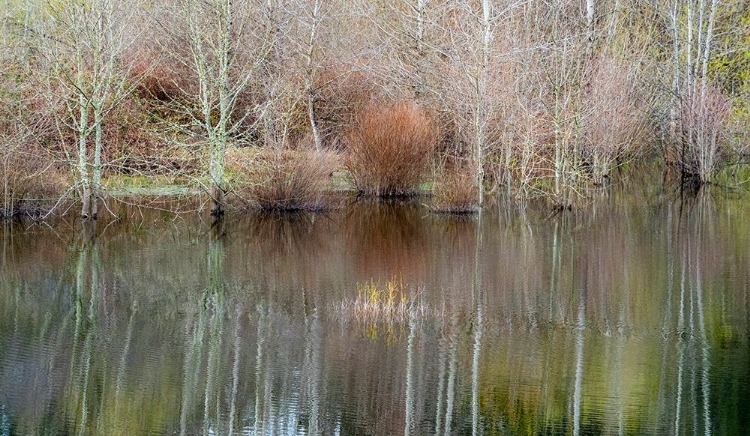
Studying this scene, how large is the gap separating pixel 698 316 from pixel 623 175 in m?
20.6

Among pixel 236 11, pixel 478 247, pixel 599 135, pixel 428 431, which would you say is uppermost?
pixel 236 11

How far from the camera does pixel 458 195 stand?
69.9 feet

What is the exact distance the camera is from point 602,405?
8.73 metres

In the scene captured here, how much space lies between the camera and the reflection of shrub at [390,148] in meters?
23.5

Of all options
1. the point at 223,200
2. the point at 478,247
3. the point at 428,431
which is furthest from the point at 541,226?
the point at 428,431

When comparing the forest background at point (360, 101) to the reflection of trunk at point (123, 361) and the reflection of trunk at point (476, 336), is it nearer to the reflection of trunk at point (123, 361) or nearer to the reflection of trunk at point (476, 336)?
the reflection of trunk at point (476, 336)

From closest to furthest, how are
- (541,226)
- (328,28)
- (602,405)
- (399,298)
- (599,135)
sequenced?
1. (602,405)
2. (399,298)
3. (541,226)
4. (599,135)
5. (328,28)

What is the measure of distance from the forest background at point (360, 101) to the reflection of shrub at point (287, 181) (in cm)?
4

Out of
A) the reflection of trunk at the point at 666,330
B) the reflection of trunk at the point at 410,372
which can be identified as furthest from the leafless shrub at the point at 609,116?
the reflection of trunk at the point at 410,372

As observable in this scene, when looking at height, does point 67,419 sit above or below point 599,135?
below

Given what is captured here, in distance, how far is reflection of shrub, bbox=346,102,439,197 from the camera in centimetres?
2352

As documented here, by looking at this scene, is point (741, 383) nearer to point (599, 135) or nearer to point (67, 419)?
point (67, 419)

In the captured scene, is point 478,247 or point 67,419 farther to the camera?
point 478,247

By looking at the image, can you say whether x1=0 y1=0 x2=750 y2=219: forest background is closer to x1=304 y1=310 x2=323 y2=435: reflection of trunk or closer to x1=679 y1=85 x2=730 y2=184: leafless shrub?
x1=679 y1=85 x2=730 y2=184: leafless shrub
